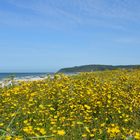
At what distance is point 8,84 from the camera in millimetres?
12266

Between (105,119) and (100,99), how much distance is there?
1.07 m

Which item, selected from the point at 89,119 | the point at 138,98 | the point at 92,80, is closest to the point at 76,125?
the point at 89,119

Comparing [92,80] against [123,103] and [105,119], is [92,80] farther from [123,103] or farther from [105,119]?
[105,119]

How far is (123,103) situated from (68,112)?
1.54 m

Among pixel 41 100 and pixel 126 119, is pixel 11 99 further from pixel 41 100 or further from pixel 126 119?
pixel 126 119

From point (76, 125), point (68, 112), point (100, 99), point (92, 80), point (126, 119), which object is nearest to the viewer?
point (76, 125)

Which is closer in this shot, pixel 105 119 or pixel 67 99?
pixel 105 119

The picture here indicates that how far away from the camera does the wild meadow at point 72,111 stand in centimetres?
666

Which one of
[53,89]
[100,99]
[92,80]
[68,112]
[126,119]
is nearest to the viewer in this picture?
[126,119]

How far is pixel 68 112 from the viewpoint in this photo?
8344 millimetres

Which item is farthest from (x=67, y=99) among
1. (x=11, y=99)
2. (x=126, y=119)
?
(x=126, y=119)

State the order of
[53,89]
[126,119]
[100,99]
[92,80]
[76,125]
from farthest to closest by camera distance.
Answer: [92,80]
[53,89]
[100,99]
[126,119]
[76,125]

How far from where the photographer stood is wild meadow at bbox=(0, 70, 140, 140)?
21.9ft

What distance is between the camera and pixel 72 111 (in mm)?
8336
